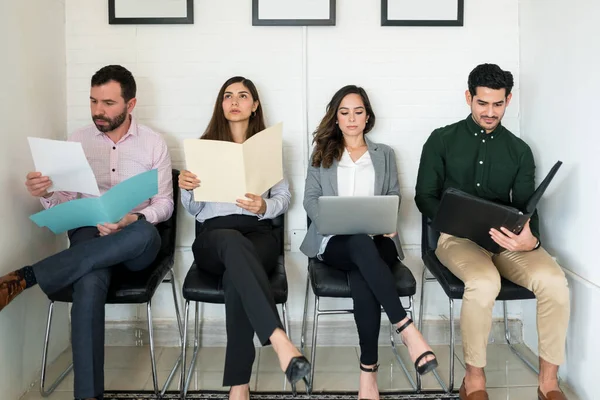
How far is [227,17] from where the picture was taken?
2.81 meters

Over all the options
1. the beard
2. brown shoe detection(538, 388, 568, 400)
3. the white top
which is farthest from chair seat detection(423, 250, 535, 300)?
the beard

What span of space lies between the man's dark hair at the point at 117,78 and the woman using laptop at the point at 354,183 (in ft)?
2.95

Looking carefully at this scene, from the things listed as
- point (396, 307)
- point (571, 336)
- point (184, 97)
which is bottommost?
point (571, 336)

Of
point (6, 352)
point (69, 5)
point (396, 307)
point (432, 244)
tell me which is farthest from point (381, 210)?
point (69, 5)

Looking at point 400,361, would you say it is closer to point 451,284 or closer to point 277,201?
point 451,284

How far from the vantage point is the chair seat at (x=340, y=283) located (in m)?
2.25

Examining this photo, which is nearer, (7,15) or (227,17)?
(7,15)

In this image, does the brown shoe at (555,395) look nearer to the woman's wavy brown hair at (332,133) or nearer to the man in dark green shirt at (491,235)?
the man in dark green shirt at (491,235)

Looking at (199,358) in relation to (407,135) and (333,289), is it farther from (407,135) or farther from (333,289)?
(407,135)

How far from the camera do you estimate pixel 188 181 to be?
7.55 ft

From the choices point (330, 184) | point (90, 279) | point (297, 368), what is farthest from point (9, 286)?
point (330, 184)

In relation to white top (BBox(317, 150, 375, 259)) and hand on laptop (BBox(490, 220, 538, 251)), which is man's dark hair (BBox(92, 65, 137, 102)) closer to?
white top (BBox(317, 150, 375, 259))

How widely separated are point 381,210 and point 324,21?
114 cm

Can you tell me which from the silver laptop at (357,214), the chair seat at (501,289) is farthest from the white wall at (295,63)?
the chair seat at (501,289)
